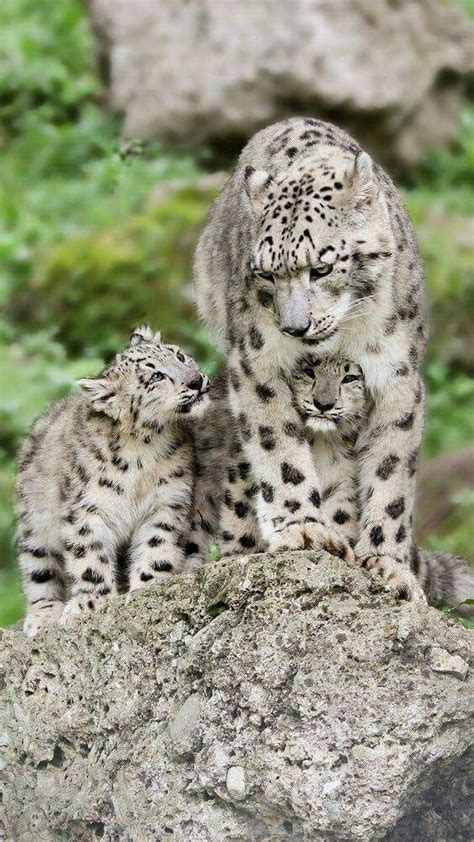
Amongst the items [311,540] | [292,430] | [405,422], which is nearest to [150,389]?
[292,430]

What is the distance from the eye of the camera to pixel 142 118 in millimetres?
18766

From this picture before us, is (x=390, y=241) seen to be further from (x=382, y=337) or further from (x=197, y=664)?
(x=197, y=664)

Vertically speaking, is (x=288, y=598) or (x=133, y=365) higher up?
(x=133, y=365)

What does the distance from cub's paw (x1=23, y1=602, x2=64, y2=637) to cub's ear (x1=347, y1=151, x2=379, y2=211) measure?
9.52 ft

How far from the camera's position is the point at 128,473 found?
8.66 m

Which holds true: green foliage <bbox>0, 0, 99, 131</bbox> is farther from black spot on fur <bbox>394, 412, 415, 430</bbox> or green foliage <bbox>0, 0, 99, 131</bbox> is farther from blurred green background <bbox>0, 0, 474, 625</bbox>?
black spot on fur <bbox>394, 412, 415, 430</bbox>

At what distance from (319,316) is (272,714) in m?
1.99

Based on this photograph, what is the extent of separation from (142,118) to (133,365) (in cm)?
1056

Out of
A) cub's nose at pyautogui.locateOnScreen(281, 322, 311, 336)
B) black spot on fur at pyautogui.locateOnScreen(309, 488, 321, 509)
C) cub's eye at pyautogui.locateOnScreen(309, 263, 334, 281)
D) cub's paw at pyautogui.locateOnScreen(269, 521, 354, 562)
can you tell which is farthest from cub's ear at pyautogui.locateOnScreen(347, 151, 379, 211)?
cub's paw at pyautogui.locateOnScreen(269, 521, 354, 562)

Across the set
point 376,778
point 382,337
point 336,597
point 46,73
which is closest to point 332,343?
point 382,337

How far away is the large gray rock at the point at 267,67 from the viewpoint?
18.6 m

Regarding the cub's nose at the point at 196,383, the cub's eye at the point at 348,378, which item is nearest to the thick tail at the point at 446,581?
the cub's eye at the point at 348,378

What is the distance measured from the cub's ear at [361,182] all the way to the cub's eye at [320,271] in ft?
1.39

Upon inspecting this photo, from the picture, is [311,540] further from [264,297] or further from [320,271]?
[320,271]
